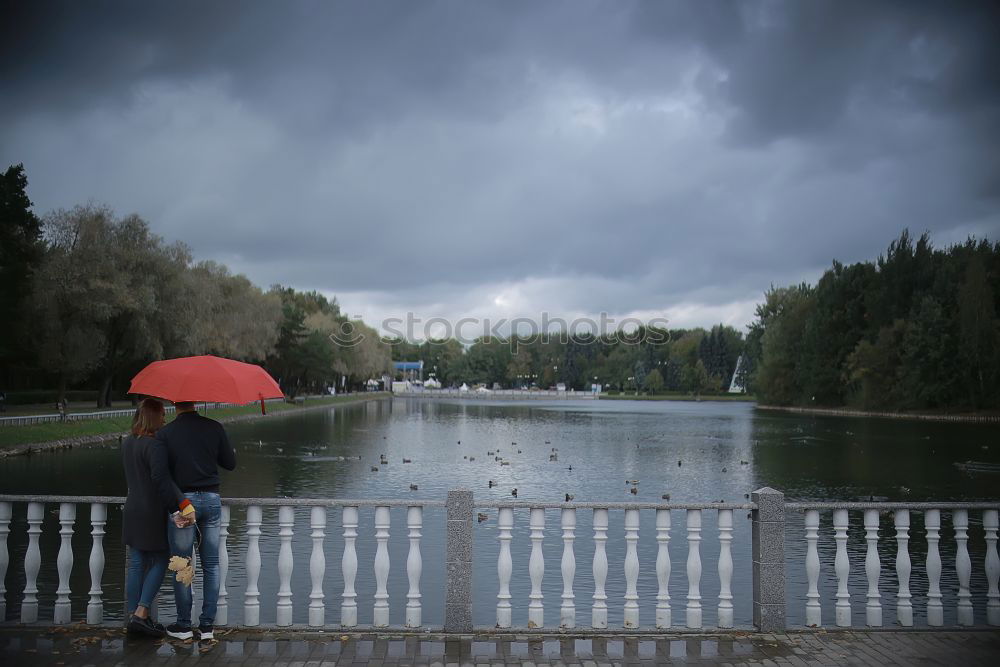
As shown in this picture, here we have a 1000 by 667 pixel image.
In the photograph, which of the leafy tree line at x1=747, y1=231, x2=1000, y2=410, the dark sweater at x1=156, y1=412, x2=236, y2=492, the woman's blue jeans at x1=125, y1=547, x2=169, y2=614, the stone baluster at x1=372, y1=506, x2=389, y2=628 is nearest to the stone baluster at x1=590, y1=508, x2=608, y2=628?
the stone baluster at x1=372, y1=506, x2=389, y2=628

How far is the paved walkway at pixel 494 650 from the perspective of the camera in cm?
582

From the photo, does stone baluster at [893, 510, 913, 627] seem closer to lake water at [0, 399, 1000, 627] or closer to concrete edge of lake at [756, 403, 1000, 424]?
lake water at [0, 399, 1000, 627]

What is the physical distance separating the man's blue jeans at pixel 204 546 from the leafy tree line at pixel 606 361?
135906mm

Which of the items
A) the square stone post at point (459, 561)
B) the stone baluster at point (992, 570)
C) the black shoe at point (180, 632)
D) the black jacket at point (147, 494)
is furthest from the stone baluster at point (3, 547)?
the stone baluster at point (992, 570)

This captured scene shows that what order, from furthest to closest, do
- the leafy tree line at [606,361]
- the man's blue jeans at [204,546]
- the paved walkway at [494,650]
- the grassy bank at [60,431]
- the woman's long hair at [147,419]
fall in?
the leafy tree line at [606,361], the grassy bank at [60,431], the man's blue jeans at [204,546], the woman's long hair at [147,419], the paved walkway at [494,650]

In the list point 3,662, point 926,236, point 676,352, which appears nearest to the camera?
point 3,662

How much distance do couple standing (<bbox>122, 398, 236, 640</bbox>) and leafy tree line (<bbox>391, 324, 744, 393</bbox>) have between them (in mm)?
135954

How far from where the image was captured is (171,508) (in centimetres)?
601

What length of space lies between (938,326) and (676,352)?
3387 inches

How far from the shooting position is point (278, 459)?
31062 mm

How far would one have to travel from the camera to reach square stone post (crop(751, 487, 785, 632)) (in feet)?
21.7

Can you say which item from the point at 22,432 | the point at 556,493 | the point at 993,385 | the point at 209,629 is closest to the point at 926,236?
the point at 993,385

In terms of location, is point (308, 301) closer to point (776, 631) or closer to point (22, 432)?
point (22, 432)

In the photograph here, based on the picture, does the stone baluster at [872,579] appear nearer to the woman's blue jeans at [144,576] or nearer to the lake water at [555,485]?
the lake water at [555,485]
